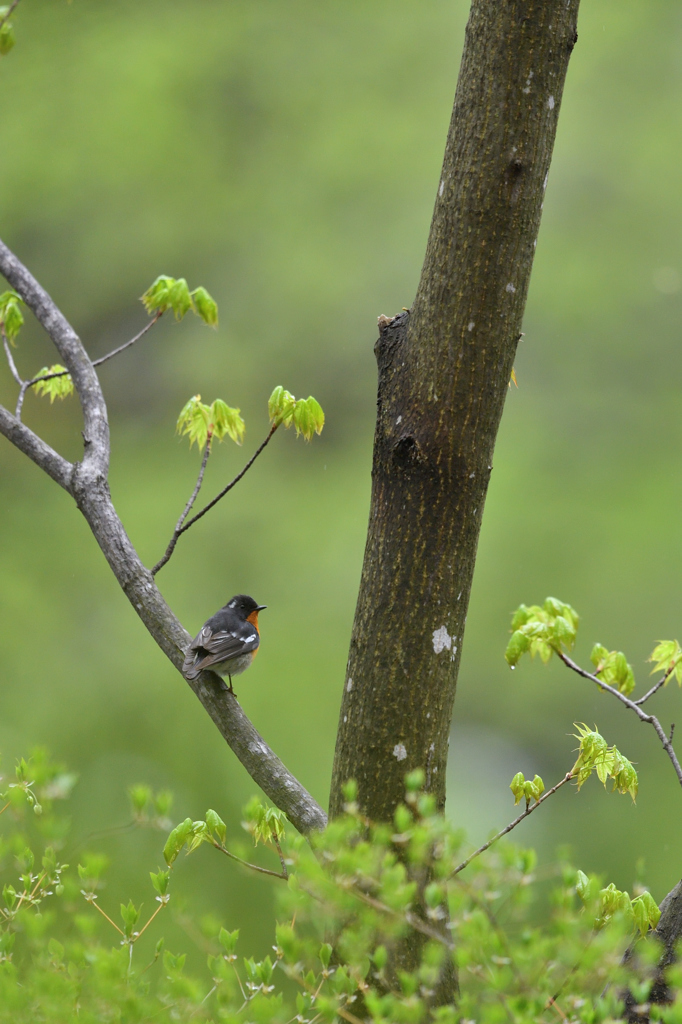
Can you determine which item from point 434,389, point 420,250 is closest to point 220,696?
point 434,389

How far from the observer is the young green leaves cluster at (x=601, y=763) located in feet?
4.43

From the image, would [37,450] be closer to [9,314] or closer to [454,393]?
[9,314]

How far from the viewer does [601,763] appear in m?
1.41

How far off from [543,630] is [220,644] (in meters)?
0.85

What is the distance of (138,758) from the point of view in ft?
14.4

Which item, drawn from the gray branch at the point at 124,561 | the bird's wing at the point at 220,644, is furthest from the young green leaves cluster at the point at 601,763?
the bird's wing at the point at 220,644

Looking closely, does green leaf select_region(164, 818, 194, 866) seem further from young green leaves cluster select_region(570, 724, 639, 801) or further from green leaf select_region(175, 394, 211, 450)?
green leaf select_region(175, 394, 211, 450)

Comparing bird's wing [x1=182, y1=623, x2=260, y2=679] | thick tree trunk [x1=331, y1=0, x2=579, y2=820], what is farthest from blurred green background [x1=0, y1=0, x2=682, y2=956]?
thick tree trunk [x1=331, y1=0, x2=579, y2=820]

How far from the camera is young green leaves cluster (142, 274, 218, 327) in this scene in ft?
6.29

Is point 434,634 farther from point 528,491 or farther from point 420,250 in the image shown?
point 420,250

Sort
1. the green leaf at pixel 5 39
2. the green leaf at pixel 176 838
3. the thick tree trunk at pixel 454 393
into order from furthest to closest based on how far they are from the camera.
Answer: the green leaf at pixel 5 39
the green leaf at pixel 176 838
the thick tree trunk at pixel 454 393

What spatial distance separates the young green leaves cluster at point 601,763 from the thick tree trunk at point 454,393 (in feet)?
1.12

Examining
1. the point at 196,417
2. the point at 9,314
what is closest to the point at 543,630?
the point at 196,417

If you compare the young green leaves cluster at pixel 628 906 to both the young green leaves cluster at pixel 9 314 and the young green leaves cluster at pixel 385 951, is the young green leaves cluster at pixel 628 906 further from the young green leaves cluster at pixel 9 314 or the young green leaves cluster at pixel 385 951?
the young green leaves cluster at pixel 9 314
